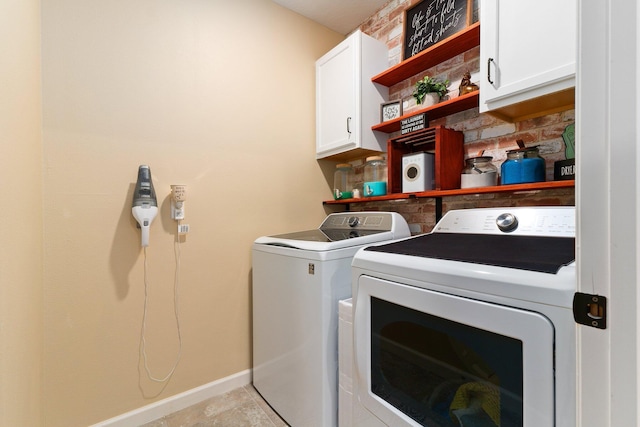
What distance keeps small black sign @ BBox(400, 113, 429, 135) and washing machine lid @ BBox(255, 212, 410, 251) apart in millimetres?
546

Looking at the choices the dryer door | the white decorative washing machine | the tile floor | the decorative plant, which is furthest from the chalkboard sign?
Result: the tile floor

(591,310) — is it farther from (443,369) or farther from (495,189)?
(495,189)

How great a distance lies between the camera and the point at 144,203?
1.57 m

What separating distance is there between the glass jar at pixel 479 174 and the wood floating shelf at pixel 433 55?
653mm

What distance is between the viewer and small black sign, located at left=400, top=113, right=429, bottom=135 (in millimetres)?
1752

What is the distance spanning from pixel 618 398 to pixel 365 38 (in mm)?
2183

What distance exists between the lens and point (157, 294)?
1696 millimetres

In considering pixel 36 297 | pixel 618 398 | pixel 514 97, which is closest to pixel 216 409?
pixel 36 297

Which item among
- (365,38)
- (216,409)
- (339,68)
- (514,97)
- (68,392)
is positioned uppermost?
(365,38)

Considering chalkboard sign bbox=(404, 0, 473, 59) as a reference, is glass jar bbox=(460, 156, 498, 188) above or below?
below

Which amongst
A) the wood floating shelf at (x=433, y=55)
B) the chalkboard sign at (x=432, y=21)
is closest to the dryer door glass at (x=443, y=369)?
the wood floating shelf at (x=433, y=55)

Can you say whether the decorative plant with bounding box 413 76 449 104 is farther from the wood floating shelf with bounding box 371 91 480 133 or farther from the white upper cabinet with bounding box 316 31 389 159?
the white upper cabinet with bounding box 316 31 389 159

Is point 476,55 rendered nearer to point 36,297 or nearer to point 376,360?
point 376,360

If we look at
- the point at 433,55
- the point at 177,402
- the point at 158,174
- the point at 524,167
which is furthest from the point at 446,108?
the point at 177,402
